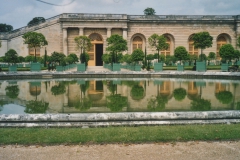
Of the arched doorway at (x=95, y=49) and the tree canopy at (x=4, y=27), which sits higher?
the tree canopy at (x=4, y=27)

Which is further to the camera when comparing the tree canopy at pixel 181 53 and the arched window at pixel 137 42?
the arched window at pixel 137 42

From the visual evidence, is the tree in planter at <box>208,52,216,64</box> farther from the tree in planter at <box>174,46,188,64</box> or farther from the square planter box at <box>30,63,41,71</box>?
the square planter box at <box>30,63,41,71</box>

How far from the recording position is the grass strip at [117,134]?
5.18 meters

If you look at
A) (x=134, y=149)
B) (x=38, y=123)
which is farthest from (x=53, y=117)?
(x=134, y=149)

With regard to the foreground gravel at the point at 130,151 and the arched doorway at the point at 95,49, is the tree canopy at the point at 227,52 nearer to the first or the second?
the arched doorway at the point at 95,49

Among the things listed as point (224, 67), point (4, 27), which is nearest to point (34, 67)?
point (224, 67)

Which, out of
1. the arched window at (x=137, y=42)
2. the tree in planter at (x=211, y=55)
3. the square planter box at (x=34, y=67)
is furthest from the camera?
the arched window at (x=137, y=42)

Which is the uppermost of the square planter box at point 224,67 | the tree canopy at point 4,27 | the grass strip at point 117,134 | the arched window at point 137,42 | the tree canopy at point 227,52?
the tree canopy at point 4,27

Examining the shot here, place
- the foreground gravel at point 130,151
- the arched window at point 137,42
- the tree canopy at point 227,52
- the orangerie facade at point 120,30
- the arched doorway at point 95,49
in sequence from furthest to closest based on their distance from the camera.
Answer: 1. the arched window at point 137,42
2. the arched doorway at point 95,49
3. the orangerie facade at point 120,30
4. the tree canopy at point 227,52
5. the foreground gravel at point 130,151

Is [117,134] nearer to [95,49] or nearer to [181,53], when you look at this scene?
[181,53]

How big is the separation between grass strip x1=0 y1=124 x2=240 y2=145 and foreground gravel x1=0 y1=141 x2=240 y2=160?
0.17 m

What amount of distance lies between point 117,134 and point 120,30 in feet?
111

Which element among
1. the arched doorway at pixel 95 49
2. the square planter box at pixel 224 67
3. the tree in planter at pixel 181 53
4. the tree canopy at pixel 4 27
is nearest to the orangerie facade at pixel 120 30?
the arched doorway at pixel 95 49

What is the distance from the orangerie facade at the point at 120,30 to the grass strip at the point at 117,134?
3203 centimetres
